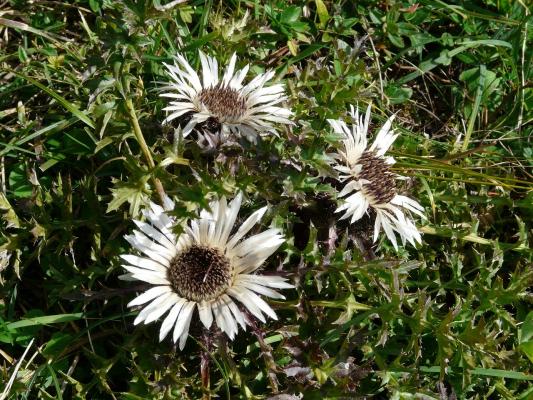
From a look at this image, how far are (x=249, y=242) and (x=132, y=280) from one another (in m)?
0.36

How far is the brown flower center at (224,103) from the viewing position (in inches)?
88.0

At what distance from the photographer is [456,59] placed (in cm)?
305

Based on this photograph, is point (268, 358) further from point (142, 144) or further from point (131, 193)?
point (142, 144)

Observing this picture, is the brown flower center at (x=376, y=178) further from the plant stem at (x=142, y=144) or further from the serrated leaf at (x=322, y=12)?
the serrated leaf at (x=322, y=12)

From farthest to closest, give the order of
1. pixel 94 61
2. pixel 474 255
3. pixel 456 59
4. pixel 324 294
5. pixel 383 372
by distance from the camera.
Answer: pixel 456 59, pixel 474 255, pixel 324 294, pixel 383 372, pixel 94 61

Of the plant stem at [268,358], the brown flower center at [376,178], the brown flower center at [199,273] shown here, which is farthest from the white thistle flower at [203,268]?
the brown flower center at [376,178]

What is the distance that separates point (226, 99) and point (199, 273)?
609 millimetres

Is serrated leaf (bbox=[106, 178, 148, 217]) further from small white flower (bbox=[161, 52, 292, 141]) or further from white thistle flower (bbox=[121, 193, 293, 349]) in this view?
small white flower (bbox=[161, 52, 292, 141])

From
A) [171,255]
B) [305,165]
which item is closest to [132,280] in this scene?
[171,255]

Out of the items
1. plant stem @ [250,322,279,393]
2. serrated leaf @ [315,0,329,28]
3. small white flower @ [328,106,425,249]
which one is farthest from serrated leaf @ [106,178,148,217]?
serrated leaf @ [315,0,329,28]

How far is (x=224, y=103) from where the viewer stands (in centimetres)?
226

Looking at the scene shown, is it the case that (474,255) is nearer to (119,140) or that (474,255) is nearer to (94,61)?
(119,140)

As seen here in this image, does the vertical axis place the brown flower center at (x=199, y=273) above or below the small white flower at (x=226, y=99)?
below

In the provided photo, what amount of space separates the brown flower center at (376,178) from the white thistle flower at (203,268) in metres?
0.40
